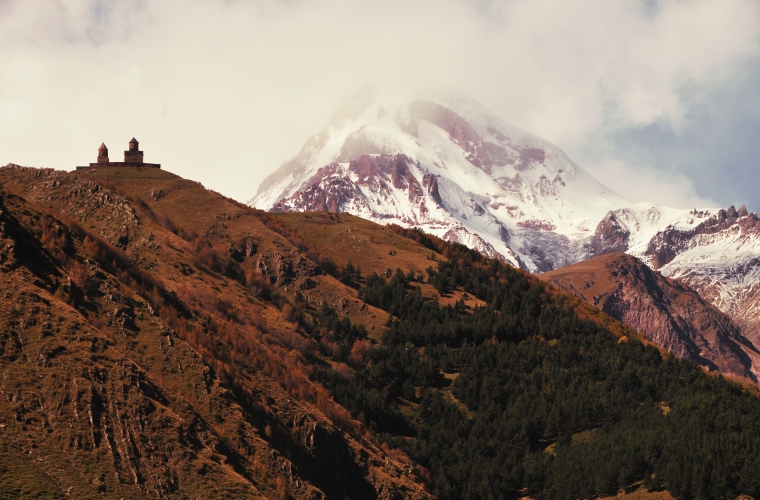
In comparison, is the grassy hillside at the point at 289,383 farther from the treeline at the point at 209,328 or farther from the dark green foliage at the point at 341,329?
the treeline at the point at 209,328

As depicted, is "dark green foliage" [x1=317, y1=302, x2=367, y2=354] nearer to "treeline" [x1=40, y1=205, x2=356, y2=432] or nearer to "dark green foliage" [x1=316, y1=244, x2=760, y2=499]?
"dark green foliage" [x1=316, y1=244, x2=760, y2=499]

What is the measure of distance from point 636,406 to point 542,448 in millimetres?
19917

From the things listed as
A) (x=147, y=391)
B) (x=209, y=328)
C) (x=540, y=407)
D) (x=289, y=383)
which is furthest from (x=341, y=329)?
(x=147, y=391)

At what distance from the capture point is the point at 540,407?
501ft

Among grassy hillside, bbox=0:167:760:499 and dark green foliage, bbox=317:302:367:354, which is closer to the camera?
grassy hillside, bbox=0:167:760:499

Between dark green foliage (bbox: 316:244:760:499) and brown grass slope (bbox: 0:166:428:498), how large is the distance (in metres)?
15.6

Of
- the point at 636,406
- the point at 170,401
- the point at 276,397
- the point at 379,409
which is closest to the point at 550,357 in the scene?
the point at 636,406

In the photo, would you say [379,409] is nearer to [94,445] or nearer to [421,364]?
[421,364]

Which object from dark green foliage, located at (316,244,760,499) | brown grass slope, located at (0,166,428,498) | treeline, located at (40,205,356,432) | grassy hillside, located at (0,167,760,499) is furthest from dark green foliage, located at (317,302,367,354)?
treeline, located at (40,205,356,432)

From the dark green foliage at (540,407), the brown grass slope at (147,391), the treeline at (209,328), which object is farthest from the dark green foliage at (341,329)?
the treeline at (209,328)

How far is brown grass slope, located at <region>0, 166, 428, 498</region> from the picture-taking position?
7294 cm

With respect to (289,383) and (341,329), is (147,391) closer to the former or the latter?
(289,383)

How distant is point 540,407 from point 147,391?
273 feet

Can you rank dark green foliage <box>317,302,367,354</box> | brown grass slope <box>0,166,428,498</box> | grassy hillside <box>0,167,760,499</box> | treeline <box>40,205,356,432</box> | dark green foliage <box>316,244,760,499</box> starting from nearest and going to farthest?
brown grass slope <box>0,166,428,498</box>, grassy hillside <box>0,167,760,499</box>, treeline <box>40,205,356,432</box>, dark green foliage <box>316,244,760,499</box>, dark green foliage <box>317,302,367,354</box>
